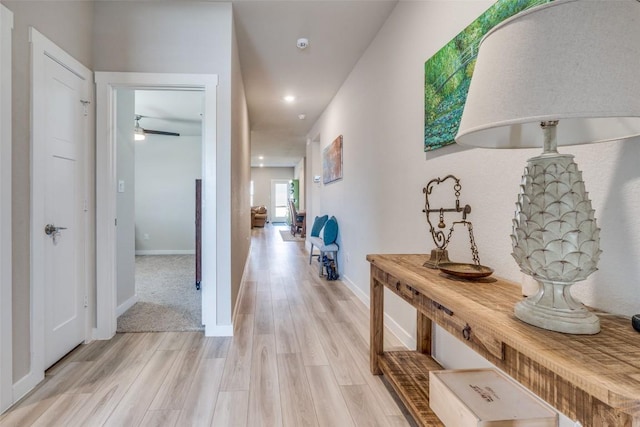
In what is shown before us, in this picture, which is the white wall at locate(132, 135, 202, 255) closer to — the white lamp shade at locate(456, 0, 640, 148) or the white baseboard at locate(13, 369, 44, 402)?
the white baseboard at locate(13, 369, 44, 402)

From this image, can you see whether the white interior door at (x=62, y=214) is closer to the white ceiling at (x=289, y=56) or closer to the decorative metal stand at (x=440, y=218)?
the white ceiling at (x=289, y=56)

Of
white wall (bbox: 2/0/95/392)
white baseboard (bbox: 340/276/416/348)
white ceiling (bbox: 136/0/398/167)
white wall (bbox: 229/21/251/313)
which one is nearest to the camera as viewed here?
white wall (bbox: 2/0/95/392)

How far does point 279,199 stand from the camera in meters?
14.6

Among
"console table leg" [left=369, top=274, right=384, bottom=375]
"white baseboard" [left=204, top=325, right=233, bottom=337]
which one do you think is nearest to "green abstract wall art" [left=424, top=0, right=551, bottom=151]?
"console table leg" [left=369, top=274, right=384, bottom=375]

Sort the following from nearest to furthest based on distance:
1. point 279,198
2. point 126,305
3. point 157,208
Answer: point 126,305 → point 157,208 → point 279,198

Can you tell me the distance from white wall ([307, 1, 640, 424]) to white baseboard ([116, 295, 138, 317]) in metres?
2.35

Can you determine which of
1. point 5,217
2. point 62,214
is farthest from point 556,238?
point 62,214

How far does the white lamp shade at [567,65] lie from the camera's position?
0.59 meters

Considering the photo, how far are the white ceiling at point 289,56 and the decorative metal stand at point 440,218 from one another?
1625mm

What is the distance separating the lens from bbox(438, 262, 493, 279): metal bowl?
1.23 metres

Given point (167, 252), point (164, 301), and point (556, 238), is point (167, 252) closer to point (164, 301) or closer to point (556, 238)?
point (164, 301)

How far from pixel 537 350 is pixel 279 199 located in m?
14.1

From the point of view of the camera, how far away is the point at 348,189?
3.83m

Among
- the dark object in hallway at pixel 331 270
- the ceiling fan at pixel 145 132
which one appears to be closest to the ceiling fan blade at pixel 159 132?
the ceiling fan at pixel 145 132
